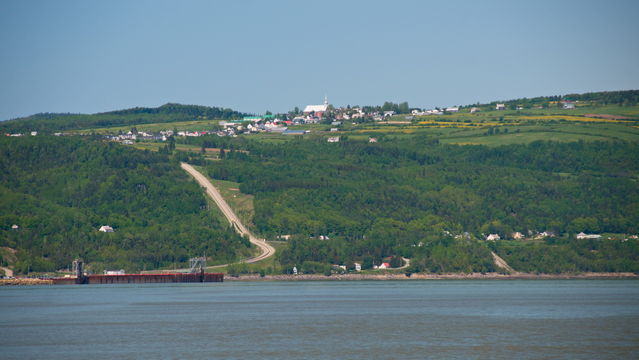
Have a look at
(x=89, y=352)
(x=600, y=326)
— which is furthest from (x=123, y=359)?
(x=600, y=326)

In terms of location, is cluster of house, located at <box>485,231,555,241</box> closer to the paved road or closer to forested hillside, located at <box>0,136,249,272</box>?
the paved road

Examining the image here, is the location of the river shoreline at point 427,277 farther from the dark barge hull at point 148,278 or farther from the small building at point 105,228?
the small building at point 105,228

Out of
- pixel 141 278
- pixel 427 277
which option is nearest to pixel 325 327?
pixel 141 278

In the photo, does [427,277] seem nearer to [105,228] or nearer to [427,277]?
[427,277]

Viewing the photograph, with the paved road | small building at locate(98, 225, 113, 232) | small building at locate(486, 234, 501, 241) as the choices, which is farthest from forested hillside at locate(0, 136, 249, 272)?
small building at locate(486, 234, 501, 241)

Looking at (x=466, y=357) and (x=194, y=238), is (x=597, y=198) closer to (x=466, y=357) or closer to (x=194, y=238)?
(x=194, y=238)

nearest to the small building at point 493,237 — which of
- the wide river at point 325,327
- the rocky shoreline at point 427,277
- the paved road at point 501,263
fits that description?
the paved road at point 501,263

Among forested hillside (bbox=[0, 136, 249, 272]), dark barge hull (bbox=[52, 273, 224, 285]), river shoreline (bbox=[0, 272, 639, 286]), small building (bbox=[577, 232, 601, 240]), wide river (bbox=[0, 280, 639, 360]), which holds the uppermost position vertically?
wide river (bbox=[0, 280, 639, 360])
